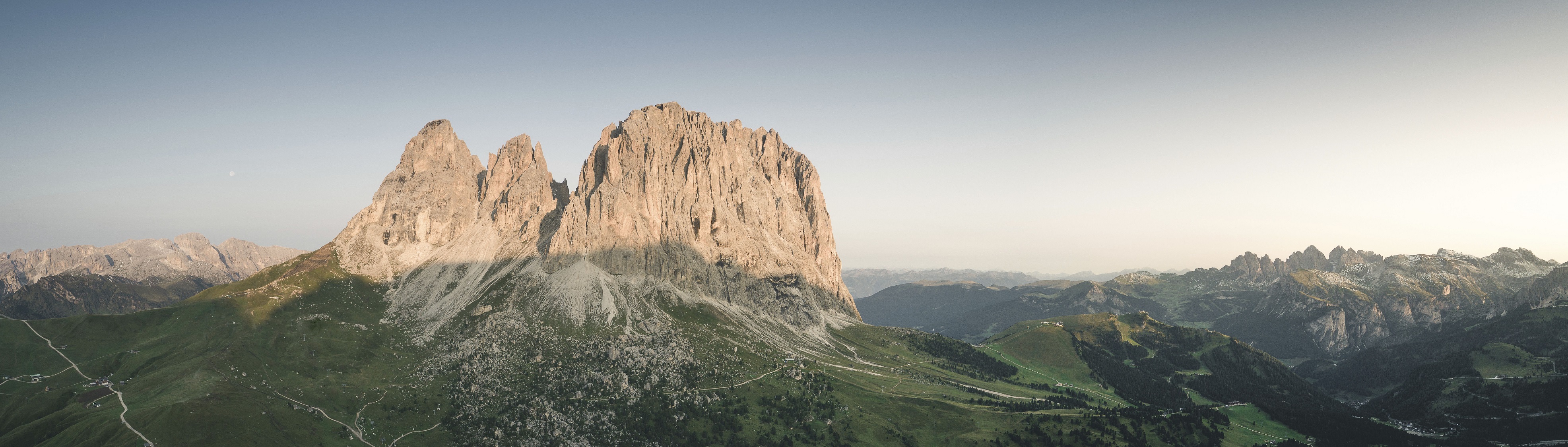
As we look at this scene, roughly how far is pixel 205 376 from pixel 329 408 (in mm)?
36304

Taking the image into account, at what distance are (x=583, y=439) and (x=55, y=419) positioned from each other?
128725 mm

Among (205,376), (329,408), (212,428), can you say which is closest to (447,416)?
(329,408)

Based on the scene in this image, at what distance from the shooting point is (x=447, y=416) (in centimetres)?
19612

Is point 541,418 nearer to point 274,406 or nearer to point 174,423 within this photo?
point 274,406

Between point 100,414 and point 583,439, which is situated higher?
point 100,414

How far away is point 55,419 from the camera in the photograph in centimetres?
16750

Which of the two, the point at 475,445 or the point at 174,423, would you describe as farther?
the point at 475,445

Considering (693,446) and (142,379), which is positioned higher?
(142,379)

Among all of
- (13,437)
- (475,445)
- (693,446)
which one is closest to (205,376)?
(13,437)

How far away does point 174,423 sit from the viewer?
518 feet

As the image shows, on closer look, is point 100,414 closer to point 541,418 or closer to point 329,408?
point 329,408

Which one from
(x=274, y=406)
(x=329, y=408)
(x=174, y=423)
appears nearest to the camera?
(x=174, y=423)

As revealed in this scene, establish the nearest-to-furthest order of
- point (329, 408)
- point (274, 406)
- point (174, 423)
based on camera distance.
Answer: point (174, 423)
point (274, 406)
point (329, 408)

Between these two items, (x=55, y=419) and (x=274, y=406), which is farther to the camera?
(x=274, y=406)
